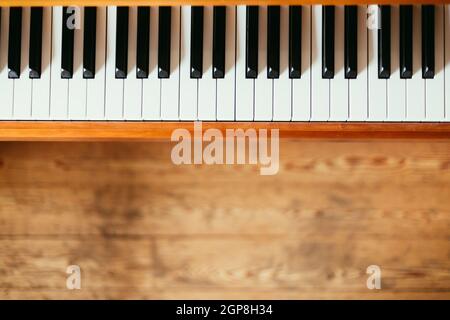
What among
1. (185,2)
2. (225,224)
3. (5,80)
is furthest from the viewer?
(225,224)

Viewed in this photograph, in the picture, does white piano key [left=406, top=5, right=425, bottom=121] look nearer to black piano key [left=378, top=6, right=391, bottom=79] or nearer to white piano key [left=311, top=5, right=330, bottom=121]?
black piano key [left=378, top=6, right=391, bottom=79]

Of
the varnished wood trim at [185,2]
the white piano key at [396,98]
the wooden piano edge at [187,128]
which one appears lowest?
the wooden piano edge at [187,128]

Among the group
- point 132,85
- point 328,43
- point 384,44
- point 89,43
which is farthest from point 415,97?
point 89,43

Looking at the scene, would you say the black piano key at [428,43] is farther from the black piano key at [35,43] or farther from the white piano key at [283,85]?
the black piano key at [35,43]

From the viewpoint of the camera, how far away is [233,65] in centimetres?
127

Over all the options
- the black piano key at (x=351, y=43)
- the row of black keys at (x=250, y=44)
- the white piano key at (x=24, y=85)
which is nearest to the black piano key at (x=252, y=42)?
the row of black keys at (x=250, y=44)

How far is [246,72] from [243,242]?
1.87 feet

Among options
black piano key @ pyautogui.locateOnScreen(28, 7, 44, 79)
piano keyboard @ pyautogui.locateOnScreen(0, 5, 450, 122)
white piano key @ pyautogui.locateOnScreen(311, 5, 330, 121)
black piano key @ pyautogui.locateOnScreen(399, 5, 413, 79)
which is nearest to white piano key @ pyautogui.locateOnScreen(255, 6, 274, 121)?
piano keyboard @ pyautogui.locateOnScreen(0, 5, 450, 122)

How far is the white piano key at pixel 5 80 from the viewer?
4.18 ft

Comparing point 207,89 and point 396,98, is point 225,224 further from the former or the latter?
point 396,98

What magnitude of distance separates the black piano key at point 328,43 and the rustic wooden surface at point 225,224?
37cm

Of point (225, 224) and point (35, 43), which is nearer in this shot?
point (35, 43)

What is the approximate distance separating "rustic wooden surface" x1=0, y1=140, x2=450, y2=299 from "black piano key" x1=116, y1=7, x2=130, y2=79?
366mm

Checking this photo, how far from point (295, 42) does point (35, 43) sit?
2.14ft
